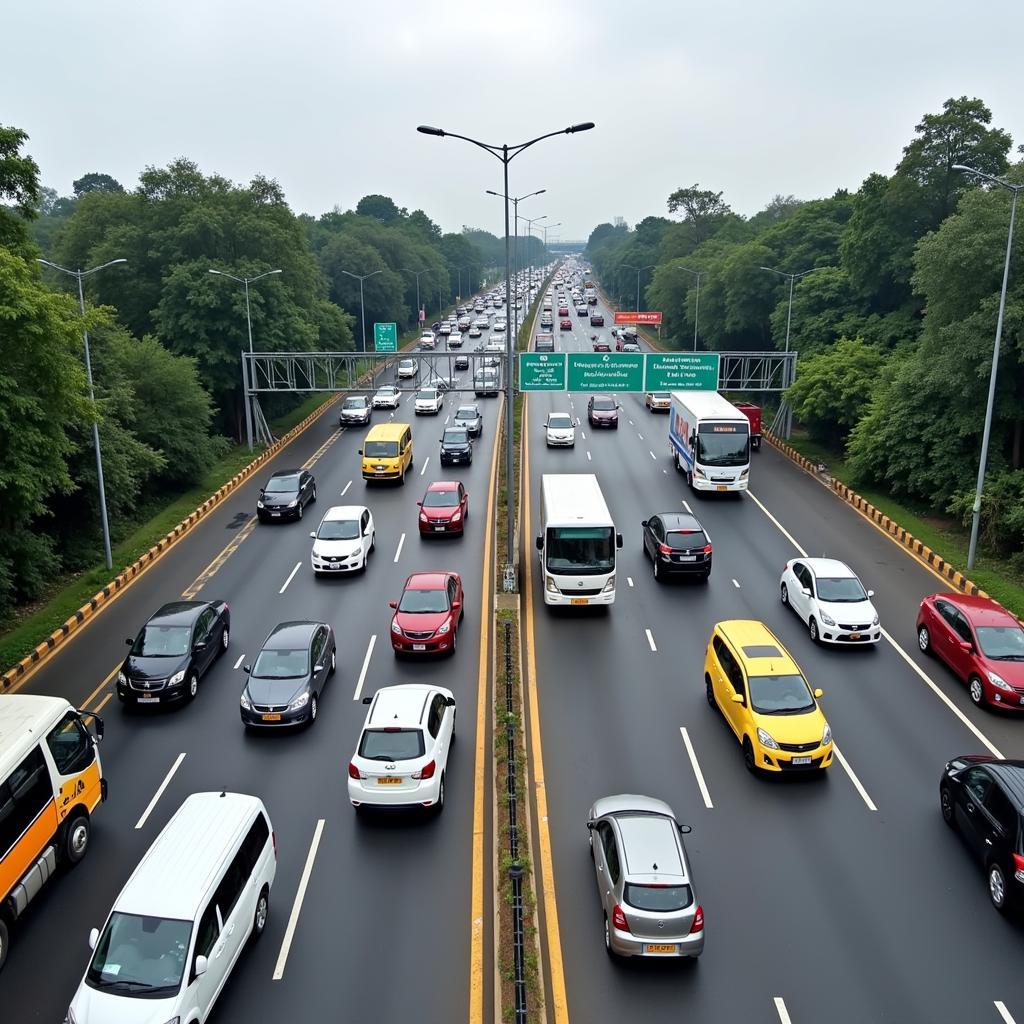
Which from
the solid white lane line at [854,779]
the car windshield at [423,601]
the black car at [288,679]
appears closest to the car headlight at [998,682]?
the solid white lane line at [854,779]

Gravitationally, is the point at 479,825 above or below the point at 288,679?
below

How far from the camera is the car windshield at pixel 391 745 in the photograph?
49.3 feet

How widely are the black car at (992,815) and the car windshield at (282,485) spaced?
24925 mm

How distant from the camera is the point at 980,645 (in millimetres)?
19750

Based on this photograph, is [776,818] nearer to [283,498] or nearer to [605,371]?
[283,498]

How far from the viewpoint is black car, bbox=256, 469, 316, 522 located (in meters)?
33.7

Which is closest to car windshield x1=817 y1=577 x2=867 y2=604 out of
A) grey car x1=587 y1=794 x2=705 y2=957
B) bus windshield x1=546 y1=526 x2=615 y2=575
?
bus windshield x1=546 y1=526 x2=615 y2=575

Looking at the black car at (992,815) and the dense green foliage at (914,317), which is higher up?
the dense green foliage at (914,317)

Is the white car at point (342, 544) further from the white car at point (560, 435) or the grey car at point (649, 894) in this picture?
the white car at point (560, 435)

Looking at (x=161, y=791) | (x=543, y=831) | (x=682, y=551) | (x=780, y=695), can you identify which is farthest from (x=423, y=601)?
(x=780, y=695)

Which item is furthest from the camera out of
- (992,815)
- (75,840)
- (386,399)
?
(386,399)

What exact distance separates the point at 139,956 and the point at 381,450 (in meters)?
29.2

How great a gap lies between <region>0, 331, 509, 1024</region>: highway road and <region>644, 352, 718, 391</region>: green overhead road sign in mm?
14005

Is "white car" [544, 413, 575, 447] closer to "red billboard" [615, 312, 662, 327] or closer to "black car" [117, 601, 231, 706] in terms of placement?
"black car" [117, 601, 231, 706]
